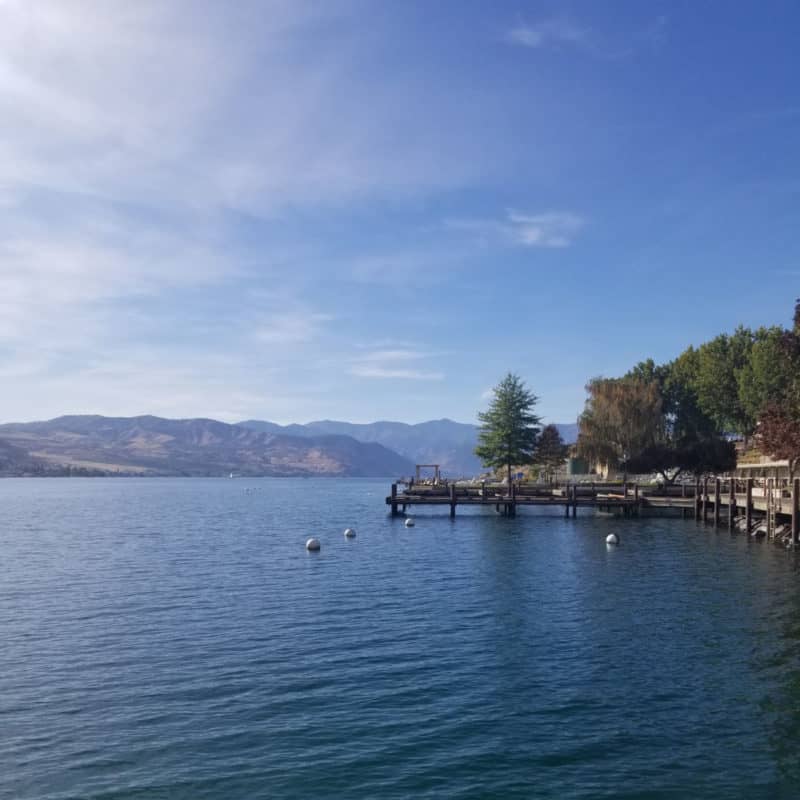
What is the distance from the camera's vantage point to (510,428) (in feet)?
332

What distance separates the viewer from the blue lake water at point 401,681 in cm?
1438

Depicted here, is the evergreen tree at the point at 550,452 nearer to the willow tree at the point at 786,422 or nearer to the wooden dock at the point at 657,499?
the wooden dock at the point at 657,499

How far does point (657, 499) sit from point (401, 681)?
2352 inches

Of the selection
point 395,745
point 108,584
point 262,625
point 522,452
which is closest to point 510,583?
point 262,625

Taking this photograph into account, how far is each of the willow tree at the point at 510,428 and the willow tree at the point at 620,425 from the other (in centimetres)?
1125

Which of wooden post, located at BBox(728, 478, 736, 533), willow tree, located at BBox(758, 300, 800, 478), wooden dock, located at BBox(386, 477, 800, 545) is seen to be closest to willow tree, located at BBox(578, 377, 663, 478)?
wooden dock, located at BBox(386, 477, 800, 545)

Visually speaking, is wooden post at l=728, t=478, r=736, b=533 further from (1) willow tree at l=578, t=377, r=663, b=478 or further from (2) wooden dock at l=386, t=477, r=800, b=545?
(1) willow tree at l=578, t=377, r=663, b=478

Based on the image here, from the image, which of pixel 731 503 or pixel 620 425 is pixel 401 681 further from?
pixel 620 425

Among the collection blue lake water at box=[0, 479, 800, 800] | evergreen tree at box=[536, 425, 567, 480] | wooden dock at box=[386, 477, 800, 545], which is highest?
evergreen tree at box=[536, 425, 567, 480]

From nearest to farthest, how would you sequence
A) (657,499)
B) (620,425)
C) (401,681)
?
(401,681) < (657,499) < (620,425)

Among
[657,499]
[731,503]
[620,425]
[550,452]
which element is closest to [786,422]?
[731,503]

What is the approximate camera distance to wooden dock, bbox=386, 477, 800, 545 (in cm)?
5462

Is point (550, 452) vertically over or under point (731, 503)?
over

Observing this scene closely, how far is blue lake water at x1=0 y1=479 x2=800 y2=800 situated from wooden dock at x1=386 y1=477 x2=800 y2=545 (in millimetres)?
13812
